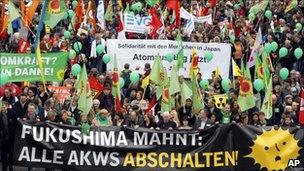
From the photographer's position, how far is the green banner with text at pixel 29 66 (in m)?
15.5

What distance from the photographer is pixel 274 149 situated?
15.0 meters

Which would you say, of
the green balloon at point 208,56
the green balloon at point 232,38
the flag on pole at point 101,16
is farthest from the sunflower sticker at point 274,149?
the flag on pole at point 101,16

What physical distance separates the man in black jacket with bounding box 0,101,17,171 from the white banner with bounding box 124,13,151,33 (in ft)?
24.4

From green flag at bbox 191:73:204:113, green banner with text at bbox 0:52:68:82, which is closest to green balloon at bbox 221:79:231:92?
green flag at bbox 191:73:204:113

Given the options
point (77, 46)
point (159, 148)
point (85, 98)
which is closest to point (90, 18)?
point (77, 46)

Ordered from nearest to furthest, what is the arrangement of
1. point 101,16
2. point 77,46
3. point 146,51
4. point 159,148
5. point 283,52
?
point 159,148 < point 77,46 < point 146,51 < point 283,52 < point 101,16

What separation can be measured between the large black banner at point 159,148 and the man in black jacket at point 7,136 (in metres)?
Answer: 0.37

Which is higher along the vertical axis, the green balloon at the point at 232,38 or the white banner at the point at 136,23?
the white banner at the point at 136,23

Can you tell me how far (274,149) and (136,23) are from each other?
26.4 ft

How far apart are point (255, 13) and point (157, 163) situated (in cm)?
1032

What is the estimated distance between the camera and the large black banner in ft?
47.8

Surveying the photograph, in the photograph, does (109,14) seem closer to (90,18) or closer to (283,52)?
(90,18)

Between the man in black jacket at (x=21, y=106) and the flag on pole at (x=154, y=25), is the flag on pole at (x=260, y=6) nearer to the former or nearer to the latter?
the flag on pole at (x=154, y=25)

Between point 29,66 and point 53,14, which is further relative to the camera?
point 53,14
